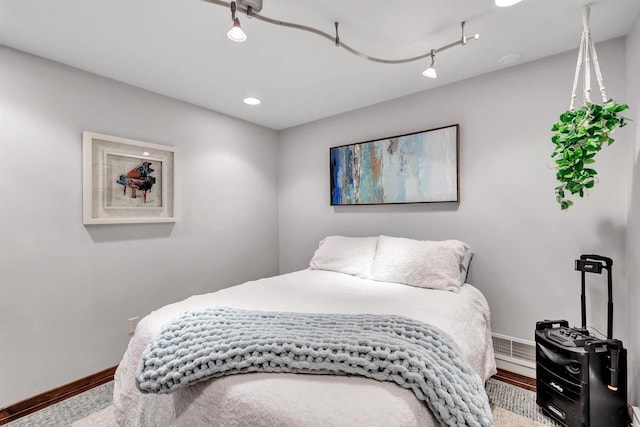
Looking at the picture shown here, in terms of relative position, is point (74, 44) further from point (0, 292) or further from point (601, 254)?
point (601, 254)

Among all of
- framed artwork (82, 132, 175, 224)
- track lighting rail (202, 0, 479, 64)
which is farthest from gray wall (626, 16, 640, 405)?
framed artwork (82, 132, 175, 224)

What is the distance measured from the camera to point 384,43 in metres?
1.94

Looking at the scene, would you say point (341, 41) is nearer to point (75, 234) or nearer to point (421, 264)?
point (421, 264)

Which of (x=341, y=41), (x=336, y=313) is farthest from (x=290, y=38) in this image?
(x=336, y=313)

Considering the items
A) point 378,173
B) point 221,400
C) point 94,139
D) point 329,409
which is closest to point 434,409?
point 329,409

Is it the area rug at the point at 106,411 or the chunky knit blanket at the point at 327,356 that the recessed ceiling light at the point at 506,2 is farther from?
the area rug at the point at 106,411

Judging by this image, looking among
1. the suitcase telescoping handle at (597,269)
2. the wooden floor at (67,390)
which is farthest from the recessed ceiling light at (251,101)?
the suitcase telescoping handle at (597,269)

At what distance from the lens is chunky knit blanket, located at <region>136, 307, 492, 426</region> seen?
979 mm

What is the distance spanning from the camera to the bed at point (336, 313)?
35.6 inches

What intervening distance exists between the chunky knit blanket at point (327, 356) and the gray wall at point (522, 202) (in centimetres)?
143

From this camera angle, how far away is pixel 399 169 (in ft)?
9.28

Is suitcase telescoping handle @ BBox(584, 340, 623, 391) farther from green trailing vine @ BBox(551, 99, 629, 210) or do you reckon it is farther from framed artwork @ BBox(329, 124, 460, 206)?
framed artwork @ BBox(329, 124, 460, 206)

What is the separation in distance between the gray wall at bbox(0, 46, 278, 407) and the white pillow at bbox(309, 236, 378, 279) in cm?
114

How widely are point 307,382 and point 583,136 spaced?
71.3 inches
